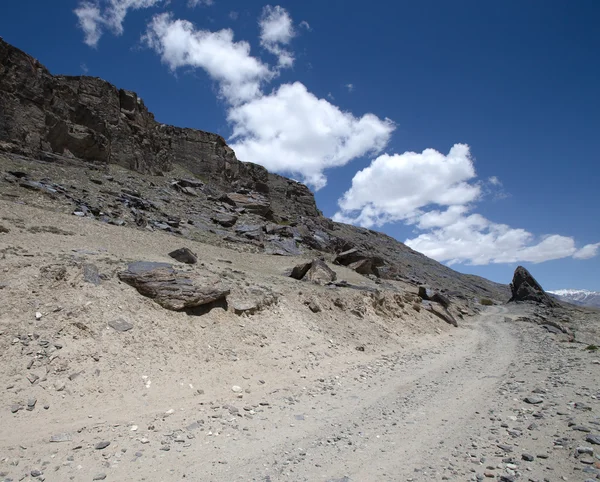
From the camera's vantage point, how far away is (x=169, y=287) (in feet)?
38.0

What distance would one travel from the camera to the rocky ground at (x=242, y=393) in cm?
545

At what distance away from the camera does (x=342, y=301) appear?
17594 mm

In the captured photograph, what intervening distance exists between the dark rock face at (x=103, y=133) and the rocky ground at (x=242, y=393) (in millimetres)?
24848

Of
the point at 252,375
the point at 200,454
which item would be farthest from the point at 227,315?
the point at 200,454

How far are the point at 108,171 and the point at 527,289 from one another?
6136 centimetres

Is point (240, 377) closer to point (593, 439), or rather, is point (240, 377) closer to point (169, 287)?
point (169, 287)

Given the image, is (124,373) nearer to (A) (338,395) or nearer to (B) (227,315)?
(B) (227,315)

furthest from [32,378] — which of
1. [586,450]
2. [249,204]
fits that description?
[249,204]

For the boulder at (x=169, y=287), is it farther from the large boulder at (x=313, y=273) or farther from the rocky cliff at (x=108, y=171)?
the rocky cliff at (x=108, y=171)

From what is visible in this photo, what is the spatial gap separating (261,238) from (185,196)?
12817 millimetres

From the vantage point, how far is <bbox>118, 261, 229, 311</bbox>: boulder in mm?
11258

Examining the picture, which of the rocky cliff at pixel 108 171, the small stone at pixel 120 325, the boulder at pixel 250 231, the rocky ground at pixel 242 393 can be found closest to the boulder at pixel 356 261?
the rocky cliff at pixel 108 171

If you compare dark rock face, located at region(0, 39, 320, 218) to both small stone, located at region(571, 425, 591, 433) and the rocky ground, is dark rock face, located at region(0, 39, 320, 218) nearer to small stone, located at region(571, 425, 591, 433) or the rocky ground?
the rocky ground

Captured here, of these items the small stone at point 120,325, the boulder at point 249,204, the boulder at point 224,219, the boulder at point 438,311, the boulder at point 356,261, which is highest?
the boulder at point 249,204
